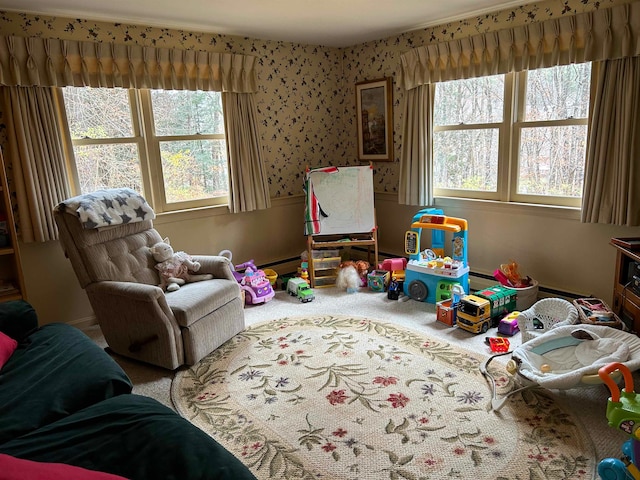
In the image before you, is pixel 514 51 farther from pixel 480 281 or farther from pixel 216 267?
pixel 216 267

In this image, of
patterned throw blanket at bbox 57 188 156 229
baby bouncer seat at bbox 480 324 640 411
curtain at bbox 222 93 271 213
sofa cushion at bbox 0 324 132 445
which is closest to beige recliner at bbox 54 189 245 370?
patterned throw blanket at bbox 57 188 156 229

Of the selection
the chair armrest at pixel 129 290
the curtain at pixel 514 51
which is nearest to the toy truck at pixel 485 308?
the curtain at pixel 514 51

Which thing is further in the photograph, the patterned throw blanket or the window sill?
the window sill

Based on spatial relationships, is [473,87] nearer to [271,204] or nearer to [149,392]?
[271,204]

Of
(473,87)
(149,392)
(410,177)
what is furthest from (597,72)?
(149,392)

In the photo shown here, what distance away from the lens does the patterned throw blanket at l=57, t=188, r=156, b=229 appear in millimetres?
2971

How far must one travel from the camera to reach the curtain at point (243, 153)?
419 cm

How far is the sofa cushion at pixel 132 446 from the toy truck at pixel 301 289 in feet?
7.69

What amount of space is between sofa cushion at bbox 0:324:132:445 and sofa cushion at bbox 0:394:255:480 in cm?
8

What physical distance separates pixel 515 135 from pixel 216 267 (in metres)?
2.59

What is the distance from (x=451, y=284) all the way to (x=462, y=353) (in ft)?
2.77

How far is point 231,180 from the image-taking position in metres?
4.25

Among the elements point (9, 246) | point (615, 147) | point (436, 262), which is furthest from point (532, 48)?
point (9, 246)

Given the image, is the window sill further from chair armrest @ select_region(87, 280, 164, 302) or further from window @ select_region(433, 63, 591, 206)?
chair armrest @ select_region(87, 280, 164, 302)
